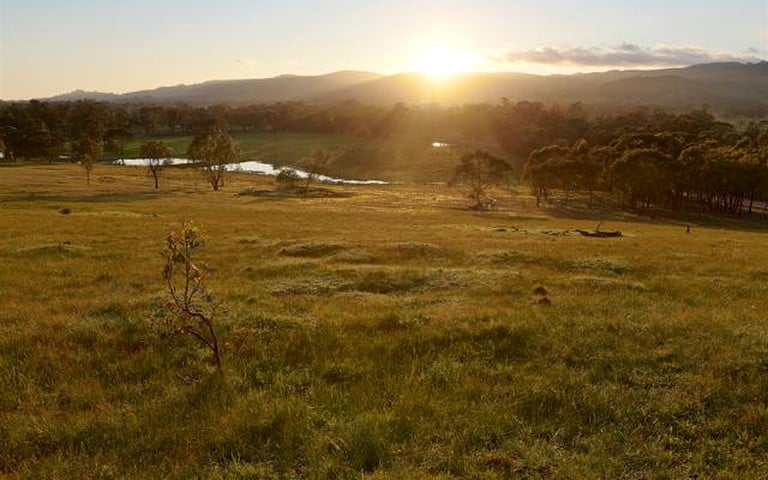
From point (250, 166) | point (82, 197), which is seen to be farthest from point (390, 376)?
point (250, 166)

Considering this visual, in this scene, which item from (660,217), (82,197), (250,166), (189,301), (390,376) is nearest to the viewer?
(390,376)

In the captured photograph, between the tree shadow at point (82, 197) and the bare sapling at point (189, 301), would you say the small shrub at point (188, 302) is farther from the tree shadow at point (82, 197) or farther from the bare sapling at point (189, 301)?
the tree shadow at point (82, 197)

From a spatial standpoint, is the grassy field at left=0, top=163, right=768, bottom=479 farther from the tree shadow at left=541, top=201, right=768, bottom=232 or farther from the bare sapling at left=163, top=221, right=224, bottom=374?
the tree shadow at left=541, top=201, right=768, bottom=232

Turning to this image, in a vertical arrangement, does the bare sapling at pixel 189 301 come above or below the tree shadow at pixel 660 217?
above

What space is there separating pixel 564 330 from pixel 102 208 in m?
64.0

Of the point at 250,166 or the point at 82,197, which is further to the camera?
the point at 250,166

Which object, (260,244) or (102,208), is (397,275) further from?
(102,208)

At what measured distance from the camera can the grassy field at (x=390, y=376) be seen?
34.6ft

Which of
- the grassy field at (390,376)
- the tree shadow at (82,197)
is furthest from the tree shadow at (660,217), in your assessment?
the grassy field at (390,376)

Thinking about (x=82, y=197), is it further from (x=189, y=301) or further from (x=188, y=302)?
(x=188, y=302)

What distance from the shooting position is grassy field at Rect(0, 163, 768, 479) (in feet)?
34.6

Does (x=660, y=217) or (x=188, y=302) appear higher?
(x=188, y=302)

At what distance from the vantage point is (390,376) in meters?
13.9

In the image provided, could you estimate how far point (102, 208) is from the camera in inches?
2692
